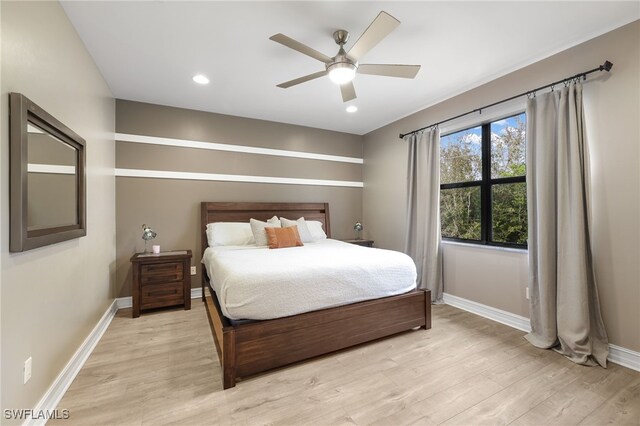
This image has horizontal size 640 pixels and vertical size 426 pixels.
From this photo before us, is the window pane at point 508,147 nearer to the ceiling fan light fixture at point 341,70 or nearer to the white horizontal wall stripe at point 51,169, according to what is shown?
the ceiling fan light fixture at point 341,70

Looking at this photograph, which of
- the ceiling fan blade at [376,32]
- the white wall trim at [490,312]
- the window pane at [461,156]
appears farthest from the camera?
the window pane at [461,156]

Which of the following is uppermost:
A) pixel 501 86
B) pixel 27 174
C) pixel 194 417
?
pixel 501 86

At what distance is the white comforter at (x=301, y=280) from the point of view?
1917 millimetres

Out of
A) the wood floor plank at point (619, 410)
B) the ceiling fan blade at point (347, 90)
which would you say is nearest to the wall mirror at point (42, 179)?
the ceiling fan blade at point (347, 90)

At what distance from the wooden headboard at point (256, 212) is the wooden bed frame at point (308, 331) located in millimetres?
1424

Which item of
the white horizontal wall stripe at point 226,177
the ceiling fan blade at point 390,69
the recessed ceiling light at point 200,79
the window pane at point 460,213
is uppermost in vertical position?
the recessed ceiling light at point 200,79

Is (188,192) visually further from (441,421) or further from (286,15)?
(441,421)

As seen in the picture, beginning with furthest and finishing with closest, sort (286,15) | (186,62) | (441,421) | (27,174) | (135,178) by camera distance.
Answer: (135,178), (186,62), (286,15), (441,421), (27,174)

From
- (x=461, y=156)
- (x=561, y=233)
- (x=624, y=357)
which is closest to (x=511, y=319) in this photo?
(x=624, y=357)

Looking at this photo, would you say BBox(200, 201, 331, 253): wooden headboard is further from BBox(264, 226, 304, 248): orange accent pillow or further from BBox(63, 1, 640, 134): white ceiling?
BBox(63, 1, 640, 134): white ceiling

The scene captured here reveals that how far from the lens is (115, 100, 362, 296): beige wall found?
11.3ft

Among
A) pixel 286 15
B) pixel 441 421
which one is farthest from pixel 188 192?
pixel 441 421

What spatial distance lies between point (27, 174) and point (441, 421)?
260 centimetres

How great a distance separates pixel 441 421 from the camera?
1.54 meters
